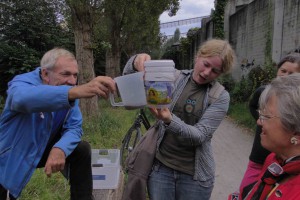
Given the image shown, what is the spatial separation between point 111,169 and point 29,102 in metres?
2.31

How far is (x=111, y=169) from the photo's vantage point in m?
4.09

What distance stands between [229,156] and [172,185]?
459 cm

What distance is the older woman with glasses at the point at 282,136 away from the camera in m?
1.63

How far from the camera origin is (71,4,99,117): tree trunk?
805 cm

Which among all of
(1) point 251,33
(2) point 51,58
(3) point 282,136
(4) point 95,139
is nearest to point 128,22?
(1) point 251,33

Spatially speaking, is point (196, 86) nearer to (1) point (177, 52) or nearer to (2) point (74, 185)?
(2) point (74, 185)

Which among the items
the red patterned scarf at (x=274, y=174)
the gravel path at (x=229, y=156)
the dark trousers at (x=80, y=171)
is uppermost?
the red patterned scarf at (x=274, y=174)

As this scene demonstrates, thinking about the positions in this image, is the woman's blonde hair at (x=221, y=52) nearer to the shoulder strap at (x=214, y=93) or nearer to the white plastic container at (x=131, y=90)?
the shoulder strap at (x=214, y=93)

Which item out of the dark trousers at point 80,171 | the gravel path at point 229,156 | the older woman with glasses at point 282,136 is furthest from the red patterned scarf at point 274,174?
the gravel path at point 229,156

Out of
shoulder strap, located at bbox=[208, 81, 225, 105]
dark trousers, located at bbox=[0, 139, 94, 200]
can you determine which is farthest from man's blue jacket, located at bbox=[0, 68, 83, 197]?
shoulder strap, located at bbox=[208, 81, 225, 105]

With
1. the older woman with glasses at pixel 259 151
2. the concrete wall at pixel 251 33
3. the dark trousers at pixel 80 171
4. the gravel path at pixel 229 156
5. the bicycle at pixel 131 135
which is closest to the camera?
the older woman with glasses at pixel 259 151

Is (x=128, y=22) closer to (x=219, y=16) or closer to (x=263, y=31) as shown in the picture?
(x=219, y=16)

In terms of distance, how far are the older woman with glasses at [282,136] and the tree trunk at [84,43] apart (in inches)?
271

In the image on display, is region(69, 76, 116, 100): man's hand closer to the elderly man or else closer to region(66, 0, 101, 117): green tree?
the elderly man
